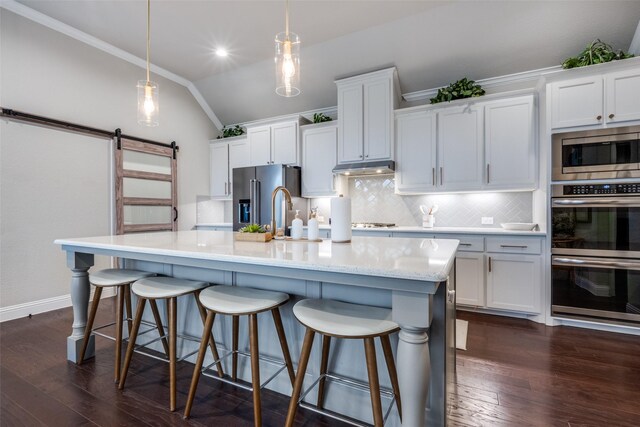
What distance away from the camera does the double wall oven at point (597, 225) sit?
262cm

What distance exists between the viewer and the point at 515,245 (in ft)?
10.0

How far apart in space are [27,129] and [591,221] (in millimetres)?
5623

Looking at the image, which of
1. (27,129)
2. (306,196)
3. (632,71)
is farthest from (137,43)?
(632,71)

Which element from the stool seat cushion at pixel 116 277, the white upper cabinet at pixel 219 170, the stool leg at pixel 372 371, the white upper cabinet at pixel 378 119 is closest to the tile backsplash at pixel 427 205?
the white upper cabinet at pixel 378 119

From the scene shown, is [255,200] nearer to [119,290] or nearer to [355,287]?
[119,290]

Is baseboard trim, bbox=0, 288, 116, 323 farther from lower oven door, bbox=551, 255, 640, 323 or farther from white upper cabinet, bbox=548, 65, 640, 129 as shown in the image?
white upper cabinet, bbox=548, 65, 640, 129

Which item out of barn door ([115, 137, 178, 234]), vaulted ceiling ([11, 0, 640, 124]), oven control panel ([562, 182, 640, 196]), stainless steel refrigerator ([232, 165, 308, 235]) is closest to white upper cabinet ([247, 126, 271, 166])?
stainless steel refrigerator ([232, 165, 308, 235])

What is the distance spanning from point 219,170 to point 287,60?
370cm

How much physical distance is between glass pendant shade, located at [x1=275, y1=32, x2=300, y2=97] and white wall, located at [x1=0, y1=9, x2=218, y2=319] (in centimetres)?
304

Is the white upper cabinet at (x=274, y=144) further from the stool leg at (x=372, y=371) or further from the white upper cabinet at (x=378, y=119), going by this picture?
the stool leg at (x=372, y=371)

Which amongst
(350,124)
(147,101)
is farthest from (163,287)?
(350,124)

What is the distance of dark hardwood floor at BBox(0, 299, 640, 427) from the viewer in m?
1.61

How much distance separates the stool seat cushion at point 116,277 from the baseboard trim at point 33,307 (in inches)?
69.5

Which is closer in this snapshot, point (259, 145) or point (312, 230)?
point (312, 230)
